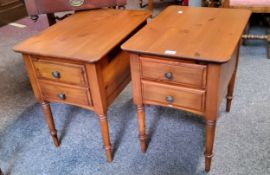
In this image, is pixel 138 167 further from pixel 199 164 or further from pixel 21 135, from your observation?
pixel 21 135

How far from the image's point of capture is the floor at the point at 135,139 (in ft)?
4.88

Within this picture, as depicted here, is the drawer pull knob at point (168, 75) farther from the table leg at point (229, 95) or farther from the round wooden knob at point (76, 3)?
the round wooden knob at point (76, 3)

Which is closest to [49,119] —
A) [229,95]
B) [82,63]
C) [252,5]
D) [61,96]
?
[61,96]

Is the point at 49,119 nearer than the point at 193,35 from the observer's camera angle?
No

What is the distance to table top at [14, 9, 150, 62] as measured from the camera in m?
1.26

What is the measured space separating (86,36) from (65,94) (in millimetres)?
292

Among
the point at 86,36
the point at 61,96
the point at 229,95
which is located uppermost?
the point at 86,36

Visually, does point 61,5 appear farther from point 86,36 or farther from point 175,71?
point 175,71

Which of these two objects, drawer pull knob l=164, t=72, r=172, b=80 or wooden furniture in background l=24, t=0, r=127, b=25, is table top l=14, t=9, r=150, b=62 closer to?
wooden furniture in background l=24, t=0, r=127, b=25

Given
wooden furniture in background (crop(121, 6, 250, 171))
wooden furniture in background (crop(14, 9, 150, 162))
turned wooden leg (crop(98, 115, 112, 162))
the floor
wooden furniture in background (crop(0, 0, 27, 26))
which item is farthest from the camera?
wooden furniture in background (crop(0, 0, 27, 26))

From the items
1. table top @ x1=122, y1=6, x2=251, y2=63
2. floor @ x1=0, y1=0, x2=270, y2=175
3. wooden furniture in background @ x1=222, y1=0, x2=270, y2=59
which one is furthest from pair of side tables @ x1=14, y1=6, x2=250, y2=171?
wooden furniture in background @ x1=222, y1=0, x2=270, y2=59

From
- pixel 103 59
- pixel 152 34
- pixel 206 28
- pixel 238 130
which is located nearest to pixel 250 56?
pixel 238 130

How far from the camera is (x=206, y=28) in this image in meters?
1.36

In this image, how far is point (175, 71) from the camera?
46.7 inches
